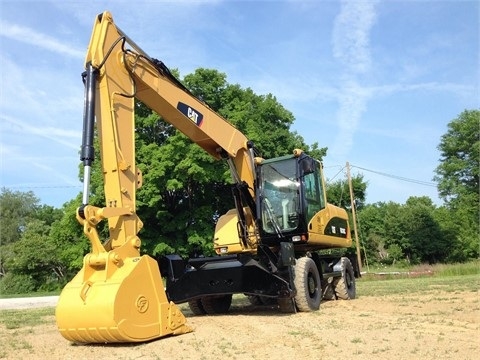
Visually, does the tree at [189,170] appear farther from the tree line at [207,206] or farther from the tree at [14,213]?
the tree at [14,213]

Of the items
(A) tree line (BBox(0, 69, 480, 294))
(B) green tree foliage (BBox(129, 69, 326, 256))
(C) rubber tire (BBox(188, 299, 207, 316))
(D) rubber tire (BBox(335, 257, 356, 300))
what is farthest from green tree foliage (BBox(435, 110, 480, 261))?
(C) rubber tire (BBox(188, 299, 207, 316))

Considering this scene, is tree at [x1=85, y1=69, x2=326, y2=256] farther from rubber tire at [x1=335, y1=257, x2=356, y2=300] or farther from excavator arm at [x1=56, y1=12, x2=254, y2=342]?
excavator arm at [x1=56, y1=12, x2=254, y2=342]

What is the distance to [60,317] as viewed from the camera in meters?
6.29

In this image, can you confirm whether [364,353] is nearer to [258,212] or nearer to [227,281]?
[227,281]

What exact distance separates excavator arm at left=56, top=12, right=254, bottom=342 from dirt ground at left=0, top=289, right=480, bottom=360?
33cm

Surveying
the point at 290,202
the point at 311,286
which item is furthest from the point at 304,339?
the point at 290,202

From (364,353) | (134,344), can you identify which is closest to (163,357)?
(134,344)

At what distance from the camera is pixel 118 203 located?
7.07 metres

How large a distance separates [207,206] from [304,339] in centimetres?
2166

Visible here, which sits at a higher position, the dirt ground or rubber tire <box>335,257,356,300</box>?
rubber tire <box>335,257,356,300</box>

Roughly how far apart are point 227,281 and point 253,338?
231 cm

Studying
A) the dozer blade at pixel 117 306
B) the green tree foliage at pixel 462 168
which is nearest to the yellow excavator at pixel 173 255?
the dozer blade at pixel 117 306

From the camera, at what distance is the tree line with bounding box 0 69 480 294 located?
26.2 meters

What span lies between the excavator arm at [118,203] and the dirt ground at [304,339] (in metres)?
0.33
